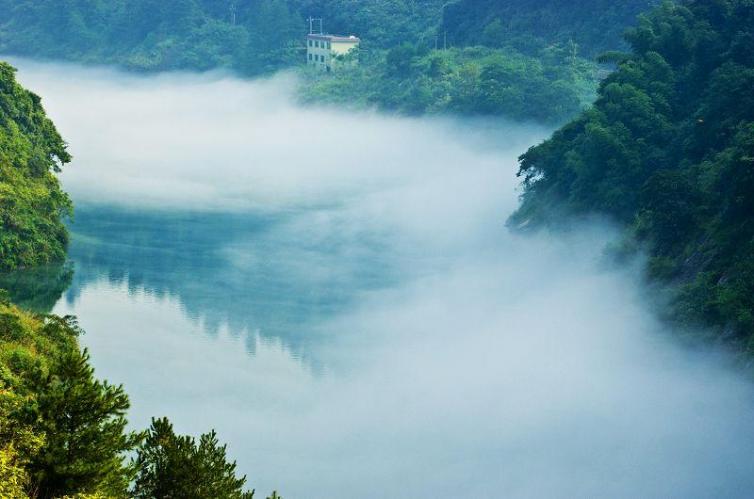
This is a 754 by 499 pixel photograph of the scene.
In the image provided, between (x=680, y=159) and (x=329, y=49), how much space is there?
5672 cm

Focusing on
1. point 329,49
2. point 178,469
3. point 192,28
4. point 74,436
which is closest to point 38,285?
point 178,469

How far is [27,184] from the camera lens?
43.4 metres

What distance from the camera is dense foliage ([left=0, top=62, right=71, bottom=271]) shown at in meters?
41.4

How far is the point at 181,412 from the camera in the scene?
35344 millimetres

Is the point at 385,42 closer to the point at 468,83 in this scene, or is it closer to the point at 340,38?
the point at 340,38

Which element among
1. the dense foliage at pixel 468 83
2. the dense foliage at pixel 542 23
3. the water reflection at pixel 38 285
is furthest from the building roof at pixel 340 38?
the water reflection at pixel 38 285

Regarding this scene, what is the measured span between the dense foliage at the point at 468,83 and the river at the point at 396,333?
1.64 meters

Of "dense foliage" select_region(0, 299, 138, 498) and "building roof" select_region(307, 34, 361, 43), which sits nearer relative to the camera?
"dense foliage" select_region(0, 299, 138, 498)

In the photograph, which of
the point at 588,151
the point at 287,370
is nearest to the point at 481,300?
the point at 588,151

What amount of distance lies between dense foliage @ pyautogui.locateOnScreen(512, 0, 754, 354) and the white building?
43.6 m

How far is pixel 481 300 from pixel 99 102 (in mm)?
69993

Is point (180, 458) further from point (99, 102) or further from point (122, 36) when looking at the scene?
point (122, 36)

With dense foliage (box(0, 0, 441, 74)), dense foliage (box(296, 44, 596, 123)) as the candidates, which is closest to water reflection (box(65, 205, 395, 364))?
dense foliage (box(296, 44, 596, 123))

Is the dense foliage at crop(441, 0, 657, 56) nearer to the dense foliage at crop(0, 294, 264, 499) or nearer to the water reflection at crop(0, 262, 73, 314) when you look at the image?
the water reflection at crop(0, 262, 73, 314)
